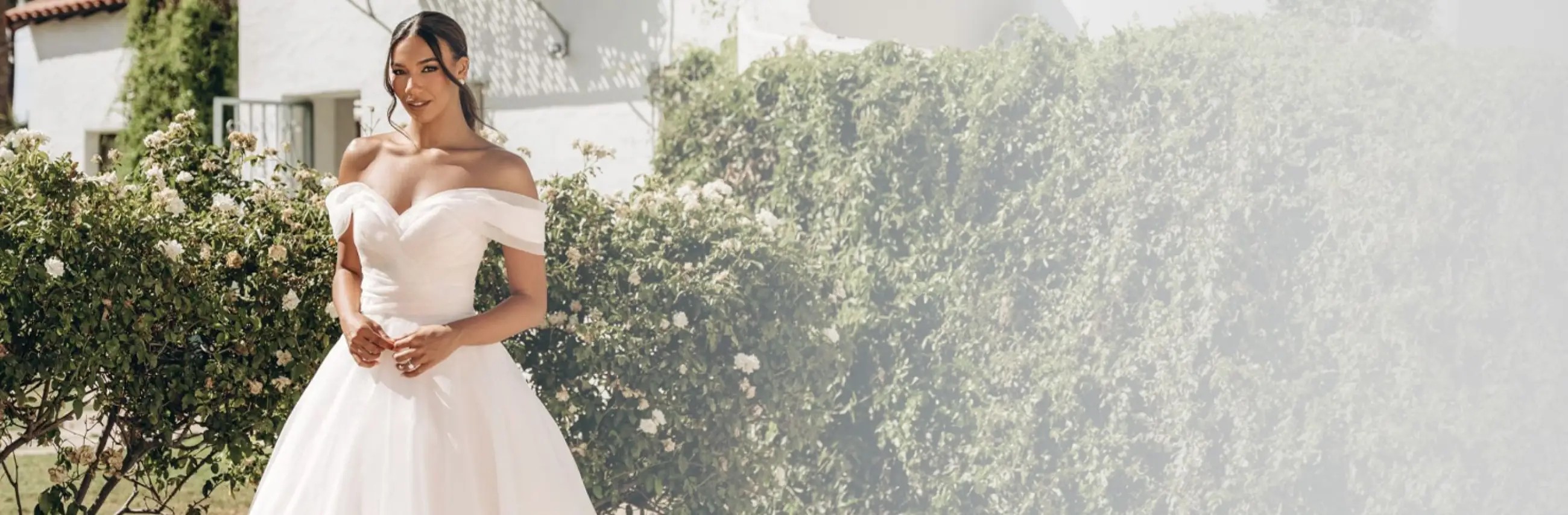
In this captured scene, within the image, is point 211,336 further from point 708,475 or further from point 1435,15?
point 1435,15

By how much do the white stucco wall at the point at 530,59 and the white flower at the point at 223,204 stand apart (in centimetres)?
419

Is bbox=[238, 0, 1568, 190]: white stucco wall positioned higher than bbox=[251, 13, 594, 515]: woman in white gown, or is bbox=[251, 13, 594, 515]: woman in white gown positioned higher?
bbox=[238, 0, 1568, 190]: white stucco wall

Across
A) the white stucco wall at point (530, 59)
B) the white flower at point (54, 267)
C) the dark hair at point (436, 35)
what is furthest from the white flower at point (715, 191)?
the white stucco wall at point (530, 59)

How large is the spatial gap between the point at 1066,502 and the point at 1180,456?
0.51 meters

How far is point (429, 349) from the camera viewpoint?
3.16 metres

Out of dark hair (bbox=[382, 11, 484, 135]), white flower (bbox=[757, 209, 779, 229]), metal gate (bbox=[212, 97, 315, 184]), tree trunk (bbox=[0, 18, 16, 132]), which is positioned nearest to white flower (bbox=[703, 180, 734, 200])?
white flower (bbox=[757, 209, 779, 229])

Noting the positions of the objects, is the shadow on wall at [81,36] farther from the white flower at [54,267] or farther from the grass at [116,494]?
the white flower at [54,267]

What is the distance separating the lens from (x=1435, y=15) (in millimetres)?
5371

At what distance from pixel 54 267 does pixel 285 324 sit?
689mm

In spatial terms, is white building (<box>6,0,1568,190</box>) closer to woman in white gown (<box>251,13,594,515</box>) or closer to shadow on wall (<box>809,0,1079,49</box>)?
shadow on wall (<box>809,0,1079,49</box>)

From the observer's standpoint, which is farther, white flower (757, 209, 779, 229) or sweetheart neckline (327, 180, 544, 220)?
white flower (757, 209, 779, 229)

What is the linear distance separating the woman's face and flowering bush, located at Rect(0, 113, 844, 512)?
1.35 metres

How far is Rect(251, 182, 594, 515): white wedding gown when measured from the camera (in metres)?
3.15

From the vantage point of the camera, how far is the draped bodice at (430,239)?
3.21 metres
